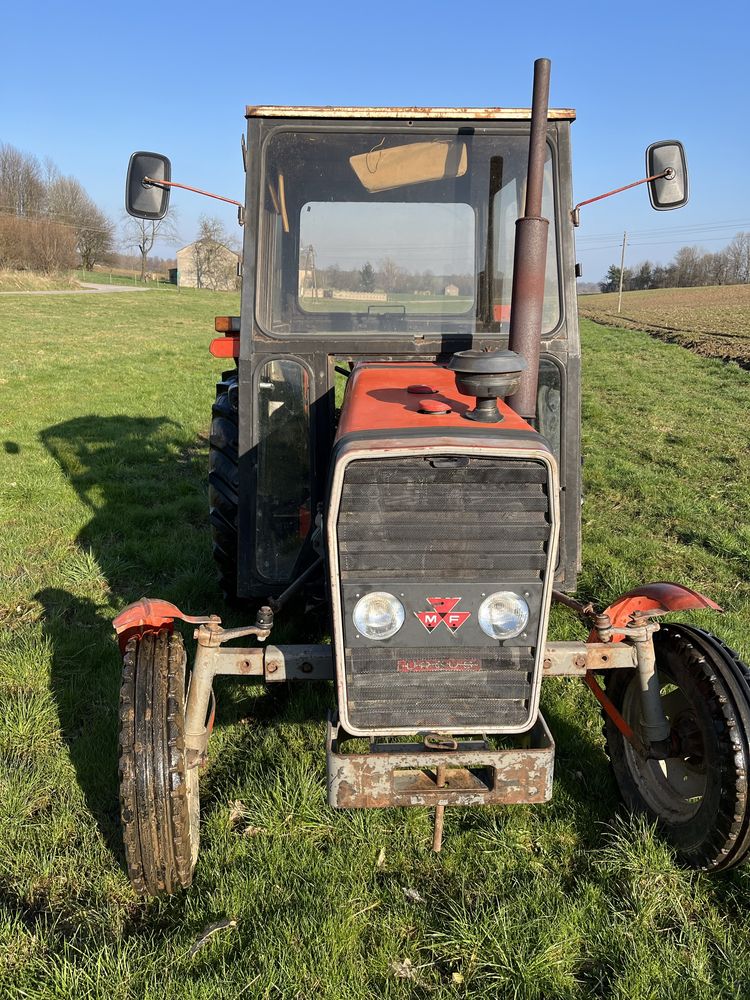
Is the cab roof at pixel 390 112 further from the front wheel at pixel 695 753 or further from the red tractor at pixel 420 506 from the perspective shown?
the front wheel at pixel 695 753

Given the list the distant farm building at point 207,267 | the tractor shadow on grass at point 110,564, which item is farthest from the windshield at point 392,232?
the distant farm building at point 207,267

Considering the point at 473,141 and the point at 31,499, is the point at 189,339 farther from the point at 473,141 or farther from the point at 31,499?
the point at 473,141

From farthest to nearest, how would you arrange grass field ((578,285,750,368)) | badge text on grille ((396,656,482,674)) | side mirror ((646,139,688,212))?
1. grass field ((578,285,750,368))
2. side mirror ((646,139,688,212))
3. badge text on grille ((396,656,482,674))

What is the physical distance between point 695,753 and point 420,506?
1.38 meters

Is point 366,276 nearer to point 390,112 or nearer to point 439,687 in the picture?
point 390,112

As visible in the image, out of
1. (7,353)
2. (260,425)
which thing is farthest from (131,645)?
(7,353)

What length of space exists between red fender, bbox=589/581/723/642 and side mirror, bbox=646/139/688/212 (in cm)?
163

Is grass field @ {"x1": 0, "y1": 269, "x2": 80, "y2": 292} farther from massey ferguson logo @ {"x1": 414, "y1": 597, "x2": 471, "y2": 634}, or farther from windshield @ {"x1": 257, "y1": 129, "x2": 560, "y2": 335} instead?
massey ferguson logo @ {"x1": 414, "y1": 597, "x2": 471, "y2": 634}

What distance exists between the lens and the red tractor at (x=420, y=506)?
2.10 metres

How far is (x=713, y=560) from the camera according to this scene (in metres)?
4.98

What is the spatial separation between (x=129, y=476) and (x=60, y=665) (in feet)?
11.1

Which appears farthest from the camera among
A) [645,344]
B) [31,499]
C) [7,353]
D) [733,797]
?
[645,344]

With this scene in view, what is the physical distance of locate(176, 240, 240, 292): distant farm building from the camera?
190 ft

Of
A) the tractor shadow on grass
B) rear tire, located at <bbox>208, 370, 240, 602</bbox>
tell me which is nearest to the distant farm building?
the tractor shadow on grass
